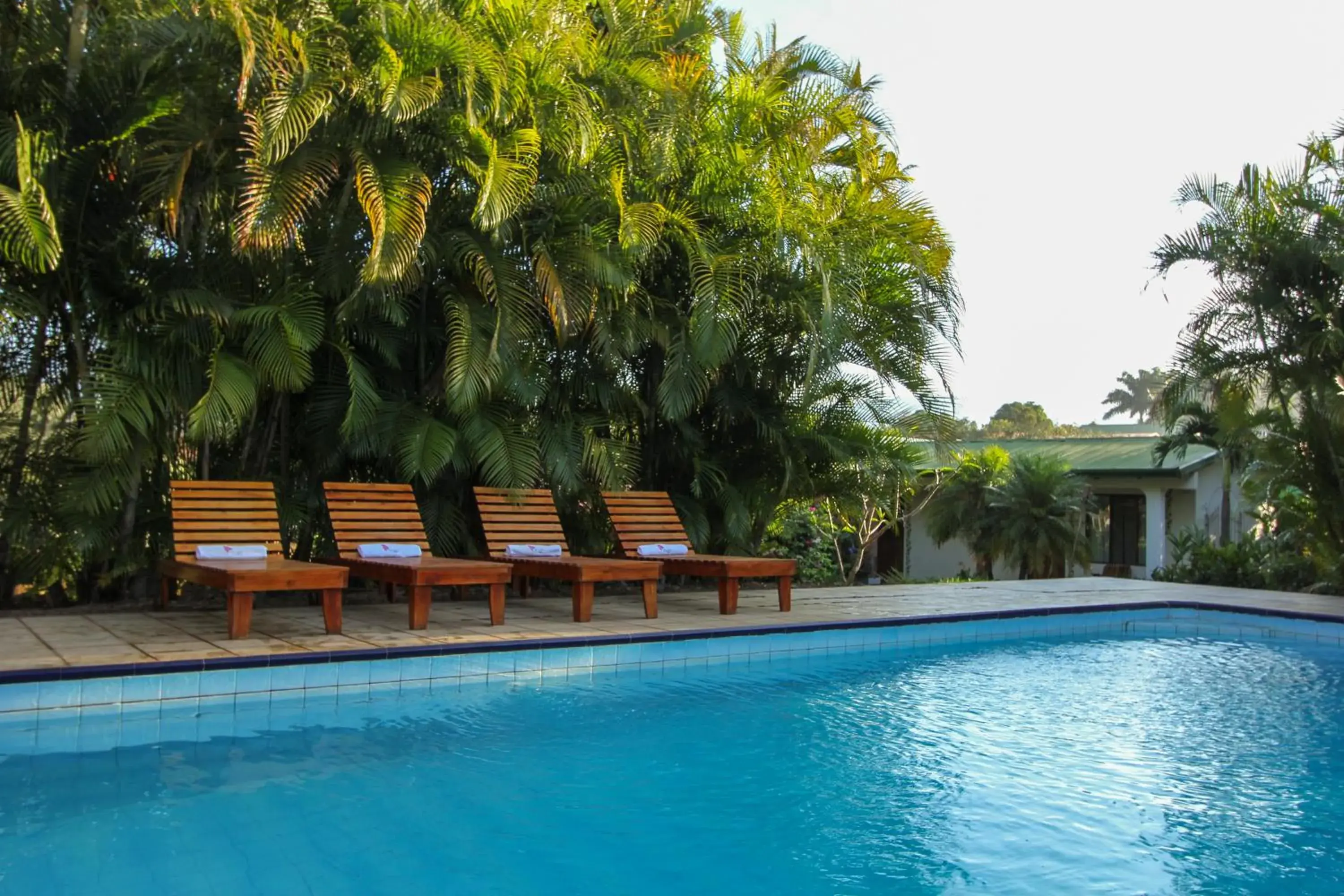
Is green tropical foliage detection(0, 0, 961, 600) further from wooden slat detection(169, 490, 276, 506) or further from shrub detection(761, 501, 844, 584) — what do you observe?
shrub detection(761, 501, 844, 584)

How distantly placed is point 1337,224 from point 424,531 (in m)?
10.2

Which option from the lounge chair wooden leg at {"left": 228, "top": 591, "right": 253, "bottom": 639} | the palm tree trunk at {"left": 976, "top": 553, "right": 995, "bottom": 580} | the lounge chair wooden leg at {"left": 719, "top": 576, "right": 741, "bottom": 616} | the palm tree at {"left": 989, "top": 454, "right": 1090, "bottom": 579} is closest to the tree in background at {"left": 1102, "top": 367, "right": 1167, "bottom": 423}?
the palm tree trunk at {"left": 976, "top": 553, "right": 995, "bottom": 580}

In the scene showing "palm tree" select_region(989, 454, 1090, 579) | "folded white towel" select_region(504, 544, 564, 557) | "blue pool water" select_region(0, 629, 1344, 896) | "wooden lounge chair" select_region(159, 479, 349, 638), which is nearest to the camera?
"blue pool water" select_region(0, 629, 1344, 896)

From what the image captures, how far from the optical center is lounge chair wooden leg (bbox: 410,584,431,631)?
7.41 metres

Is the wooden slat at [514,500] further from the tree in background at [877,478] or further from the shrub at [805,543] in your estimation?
the shrub at [805,543]

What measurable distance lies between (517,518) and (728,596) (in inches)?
72.2

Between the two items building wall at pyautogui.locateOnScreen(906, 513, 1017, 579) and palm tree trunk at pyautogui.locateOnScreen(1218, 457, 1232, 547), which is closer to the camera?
palm tree trunk at pyautogui.locateOnScreen(1218, 457, 1232, 547)

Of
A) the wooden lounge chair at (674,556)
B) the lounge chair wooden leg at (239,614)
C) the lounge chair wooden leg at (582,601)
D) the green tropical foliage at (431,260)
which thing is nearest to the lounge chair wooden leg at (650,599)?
the wooden lounge chair at (674,556)

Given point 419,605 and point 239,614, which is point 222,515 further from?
point 419,605


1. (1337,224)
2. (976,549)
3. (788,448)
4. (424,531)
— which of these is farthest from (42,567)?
(976,549)

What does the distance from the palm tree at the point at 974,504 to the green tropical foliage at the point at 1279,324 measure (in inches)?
342

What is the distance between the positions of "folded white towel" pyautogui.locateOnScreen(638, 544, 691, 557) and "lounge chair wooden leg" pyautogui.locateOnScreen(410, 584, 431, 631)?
238cm

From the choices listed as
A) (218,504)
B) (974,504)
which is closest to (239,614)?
(218,504)

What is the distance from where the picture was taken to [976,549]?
2281 cm
